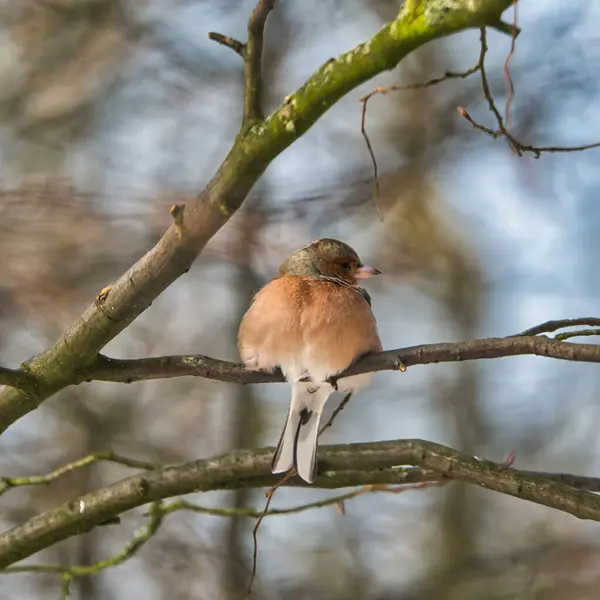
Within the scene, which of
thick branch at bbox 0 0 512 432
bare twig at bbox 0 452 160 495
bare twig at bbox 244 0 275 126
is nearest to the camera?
thick branch at bbox 0 0 512 432

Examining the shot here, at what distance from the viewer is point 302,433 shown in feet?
8.03

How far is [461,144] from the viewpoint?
4.86 metres

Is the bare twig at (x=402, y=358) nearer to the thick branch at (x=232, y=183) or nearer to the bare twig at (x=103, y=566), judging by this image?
the thick branch at (x=232, y=183)

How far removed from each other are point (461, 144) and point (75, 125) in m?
2.63

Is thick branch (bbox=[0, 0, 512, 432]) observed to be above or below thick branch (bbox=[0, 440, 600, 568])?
above

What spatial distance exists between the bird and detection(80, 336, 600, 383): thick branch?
11 centimetres

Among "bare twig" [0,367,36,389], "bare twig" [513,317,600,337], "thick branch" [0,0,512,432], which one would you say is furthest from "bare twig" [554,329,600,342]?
"bare twig" [0,367,36,389]

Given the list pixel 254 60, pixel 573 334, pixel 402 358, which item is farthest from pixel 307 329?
pixel 254 60

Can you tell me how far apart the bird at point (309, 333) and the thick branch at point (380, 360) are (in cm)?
11

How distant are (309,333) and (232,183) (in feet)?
2.86

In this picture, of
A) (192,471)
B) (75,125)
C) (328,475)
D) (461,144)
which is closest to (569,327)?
(328,475)

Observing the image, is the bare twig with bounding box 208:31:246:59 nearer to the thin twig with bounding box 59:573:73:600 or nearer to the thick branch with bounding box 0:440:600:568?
the thick branch with bounding box 0:440:600:568

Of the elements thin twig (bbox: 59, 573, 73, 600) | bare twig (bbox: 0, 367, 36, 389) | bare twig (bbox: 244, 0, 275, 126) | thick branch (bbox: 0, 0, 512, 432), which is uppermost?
bare twig (bbox: 244, 0, 275, 126)

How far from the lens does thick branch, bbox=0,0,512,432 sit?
1.25 meters
